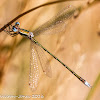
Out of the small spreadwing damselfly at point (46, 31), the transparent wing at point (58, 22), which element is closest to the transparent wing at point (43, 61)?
the small spreadwing damselfly at point (46, 31)

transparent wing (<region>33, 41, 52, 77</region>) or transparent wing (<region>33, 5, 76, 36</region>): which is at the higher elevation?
transparent wing (<region>33, 5, 76, 36</region>)

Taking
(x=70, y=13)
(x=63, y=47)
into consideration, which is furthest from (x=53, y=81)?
(x=70, y=13)

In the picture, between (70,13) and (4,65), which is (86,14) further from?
(4,65)

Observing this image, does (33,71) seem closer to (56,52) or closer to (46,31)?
(56,52)

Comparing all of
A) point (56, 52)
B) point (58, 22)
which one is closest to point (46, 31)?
point (58, 22)

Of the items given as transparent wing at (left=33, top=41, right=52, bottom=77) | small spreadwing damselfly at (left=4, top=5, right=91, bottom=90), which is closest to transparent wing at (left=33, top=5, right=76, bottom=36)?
small spreadwing damselfly at (left=4, top=5, right=91, bottom=90)

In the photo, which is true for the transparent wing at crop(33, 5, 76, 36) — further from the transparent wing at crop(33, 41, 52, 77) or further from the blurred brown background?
the transparent wing at crop(33, 41, 52, 77)

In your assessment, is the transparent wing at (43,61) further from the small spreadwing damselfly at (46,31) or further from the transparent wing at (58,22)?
the transparent wing at (58,22)
